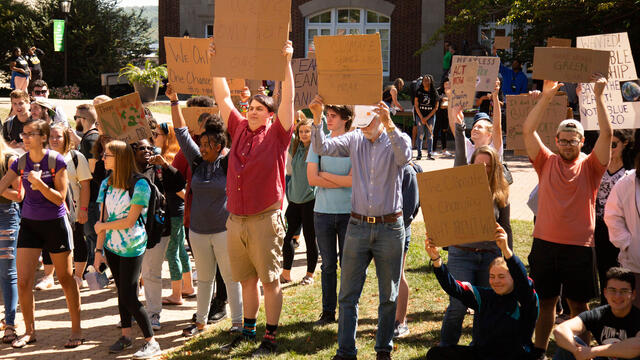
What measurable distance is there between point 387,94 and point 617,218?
8.48m

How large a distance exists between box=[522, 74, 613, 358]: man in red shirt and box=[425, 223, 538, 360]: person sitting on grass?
548mm

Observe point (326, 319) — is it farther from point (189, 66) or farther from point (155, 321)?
point (189, 66)

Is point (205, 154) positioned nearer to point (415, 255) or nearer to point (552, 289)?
point (552, 289)

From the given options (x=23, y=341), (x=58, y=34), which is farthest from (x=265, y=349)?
(x=58, y=34)

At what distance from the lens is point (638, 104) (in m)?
6.33

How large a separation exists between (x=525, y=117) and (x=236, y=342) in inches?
136

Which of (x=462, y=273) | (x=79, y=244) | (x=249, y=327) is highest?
(x=462, y=273)

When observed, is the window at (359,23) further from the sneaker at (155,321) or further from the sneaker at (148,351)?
the sneaker at (148,351)

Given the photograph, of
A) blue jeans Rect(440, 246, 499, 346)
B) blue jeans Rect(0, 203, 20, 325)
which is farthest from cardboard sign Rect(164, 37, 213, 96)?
blue jeans Rect(440, 246, 499, 346)

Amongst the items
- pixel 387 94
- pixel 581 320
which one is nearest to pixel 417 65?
pixel 387 94

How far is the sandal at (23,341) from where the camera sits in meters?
6.32

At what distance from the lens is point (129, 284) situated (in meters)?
5.96

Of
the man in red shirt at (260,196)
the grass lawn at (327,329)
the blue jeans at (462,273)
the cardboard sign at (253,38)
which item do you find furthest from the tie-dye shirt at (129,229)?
the blue jeans at (462,273)

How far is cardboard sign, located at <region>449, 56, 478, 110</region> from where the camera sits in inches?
272
